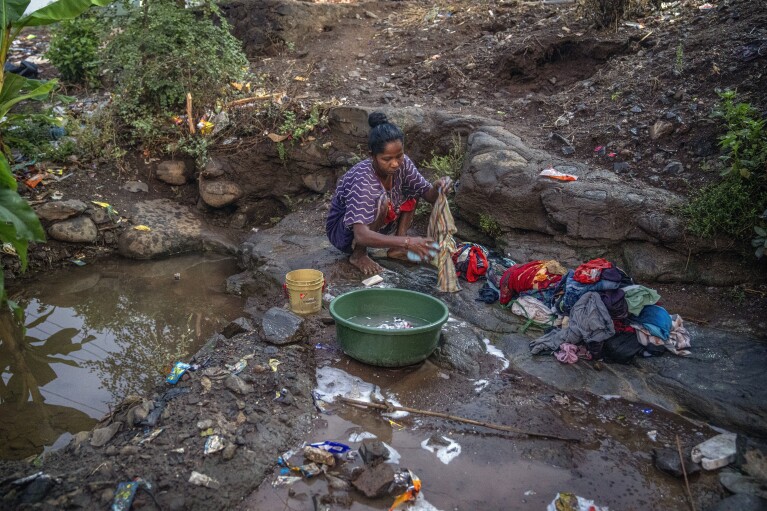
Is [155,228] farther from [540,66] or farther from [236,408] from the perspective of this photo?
[540,66]

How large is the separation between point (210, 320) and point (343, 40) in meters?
5.53

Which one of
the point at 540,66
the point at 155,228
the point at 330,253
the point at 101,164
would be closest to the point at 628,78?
the point at 540,66

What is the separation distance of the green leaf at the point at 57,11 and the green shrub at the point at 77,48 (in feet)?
13.7

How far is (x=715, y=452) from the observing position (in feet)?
9.25

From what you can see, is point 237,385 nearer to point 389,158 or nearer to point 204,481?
point 204,481

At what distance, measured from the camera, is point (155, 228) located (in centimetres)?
619

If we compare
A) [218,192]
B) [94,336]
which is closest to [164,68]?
[218,192]

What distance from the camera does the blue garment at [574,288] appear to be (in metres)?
3.65

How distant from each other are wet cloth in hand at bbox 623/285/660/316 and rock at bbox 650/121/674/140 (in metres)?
2.42

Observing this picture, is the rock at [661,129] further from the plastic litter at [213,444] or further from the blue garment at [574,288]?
the plastic litter at [213,444]

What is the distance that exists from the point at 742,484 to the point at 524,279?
6.08 feet

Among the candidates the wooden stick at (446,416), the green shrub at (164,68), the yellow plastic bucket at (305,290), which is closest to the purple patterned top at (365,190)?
the yellow plastic bucket at (305,290)

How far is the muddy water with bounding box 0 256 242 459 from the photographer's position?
3.69 m

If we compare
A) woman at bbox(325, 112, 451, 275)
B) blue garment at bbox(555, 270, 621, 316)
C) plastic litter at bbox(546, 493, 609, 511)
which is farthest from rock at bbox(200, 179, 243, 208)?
plastic litter at bbox(546, 493, 609, 511)
